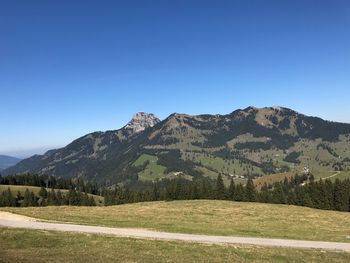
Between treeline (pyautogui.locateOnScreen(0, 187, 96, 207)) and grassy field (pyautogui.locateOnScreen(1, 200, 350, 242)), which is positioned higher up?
grassy field (pyautogui.locateOnScreen(1, 200, 350, 242))

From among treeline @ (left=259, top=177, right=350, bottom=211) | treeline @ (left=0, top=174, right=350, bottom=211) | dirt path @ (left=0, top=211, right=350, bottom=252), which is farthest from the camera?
treeline @ (left=0, top=174, right=350, bottom=211)

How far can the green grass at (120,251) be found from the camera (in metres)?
26.6

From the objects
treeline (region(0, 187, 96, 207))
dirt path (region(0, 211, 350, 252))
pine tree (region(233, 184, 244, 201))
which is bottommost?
treeline (region(0, 187, 96, 207))

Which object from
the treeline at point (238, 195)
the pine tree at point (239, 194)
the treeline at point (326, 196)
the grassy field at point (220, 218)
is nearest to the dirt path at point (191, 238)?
the grassy field at point (220, 218)

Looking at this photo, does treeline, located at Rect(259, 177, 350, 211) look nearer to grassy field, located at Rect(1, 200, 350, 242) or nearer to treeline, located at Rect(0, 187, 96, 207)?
grassy field, located at Rect(1, 200, 350, 242)

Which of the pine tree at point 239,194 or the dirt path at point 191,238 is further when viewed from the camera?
the pine tree at point 239,194

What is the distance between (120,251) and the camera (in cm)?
2919

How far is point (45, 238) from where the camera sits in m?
32.8

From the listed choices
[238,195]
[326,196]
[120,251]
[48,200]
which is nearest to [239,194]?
[238,195]

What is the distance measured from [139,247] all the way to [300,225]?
115 feet

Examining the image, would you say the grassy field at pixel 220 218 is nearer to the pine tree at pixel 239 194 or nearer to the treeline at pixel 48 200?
the pine tree at pixel 239 194

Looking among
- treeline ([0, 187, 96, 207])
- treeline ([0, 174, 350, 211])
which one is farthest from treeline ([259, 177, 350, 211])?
treeline ([0, 187, 96, 207])

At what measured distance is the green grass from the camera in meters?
26.6

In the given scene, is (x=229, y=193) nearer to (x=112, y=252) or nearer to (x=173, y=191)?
(x=173, y=191)
